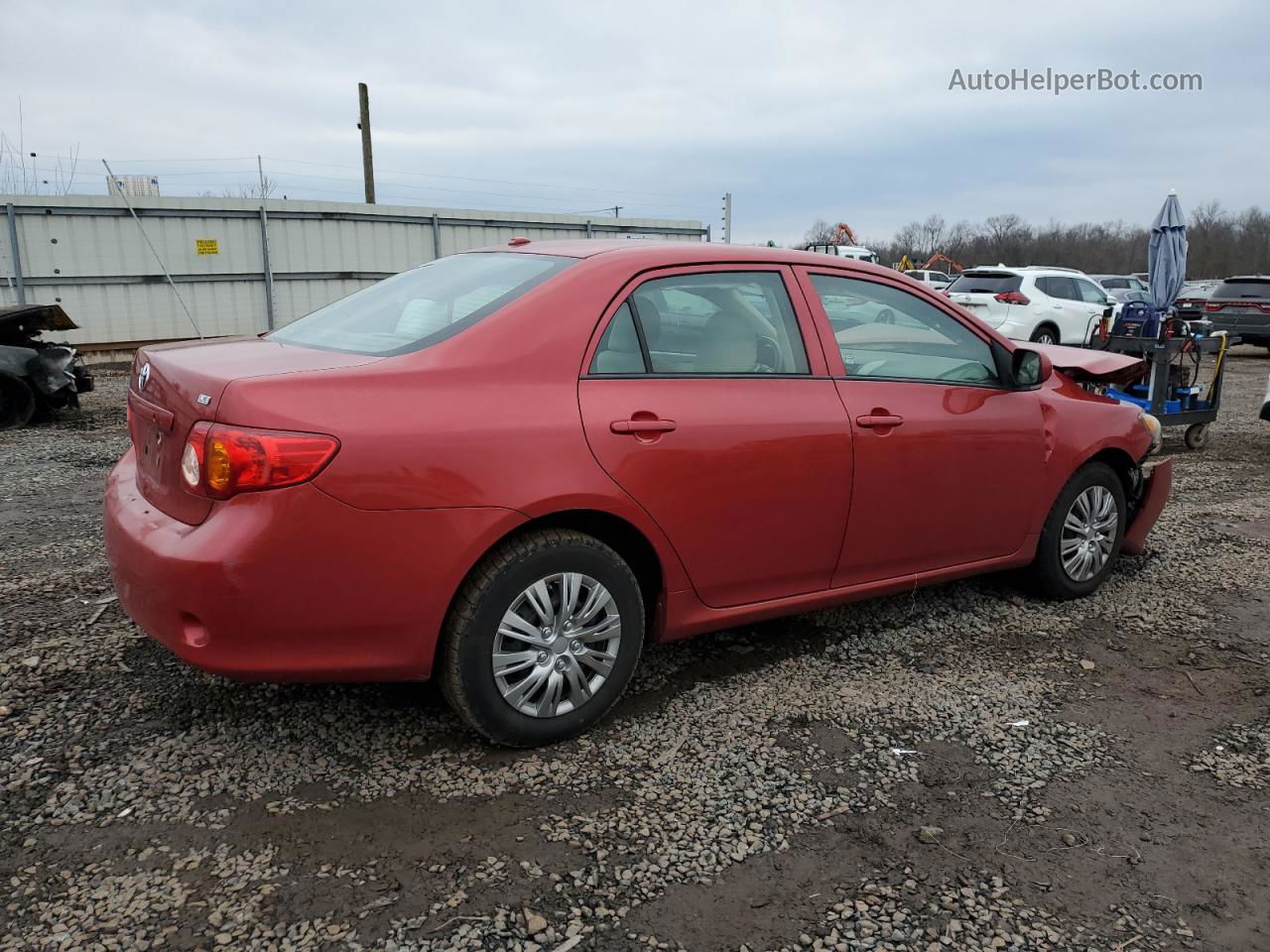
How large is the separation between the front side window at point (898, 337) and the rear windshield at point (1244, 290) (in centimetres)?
1805

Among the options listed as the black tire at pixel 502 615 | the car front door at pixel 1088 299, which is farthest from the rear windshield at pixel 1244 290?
the black tire at pixel 502 615

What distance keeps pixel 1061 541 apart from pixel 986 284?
1405 centimetres

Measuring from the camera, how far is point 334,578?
104 inches

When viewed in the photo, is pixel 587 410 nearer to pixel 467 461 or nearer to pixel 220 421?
pixel 467 461

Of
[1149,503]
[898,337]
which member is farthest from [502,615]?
[1149,503]

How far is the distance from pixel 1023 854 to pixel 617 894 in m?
1.12

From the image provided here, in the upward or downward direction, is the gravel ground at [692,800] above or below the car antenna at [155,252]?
below

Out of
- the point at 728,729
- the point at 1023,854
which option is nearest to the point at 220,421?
the point at 728,729

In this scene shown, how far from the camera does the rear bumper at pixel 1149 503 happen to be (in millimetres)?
4887

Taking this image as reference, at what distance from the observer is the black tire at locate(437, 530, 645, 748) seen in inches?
112

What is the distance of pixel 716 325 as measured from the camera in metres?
3.41

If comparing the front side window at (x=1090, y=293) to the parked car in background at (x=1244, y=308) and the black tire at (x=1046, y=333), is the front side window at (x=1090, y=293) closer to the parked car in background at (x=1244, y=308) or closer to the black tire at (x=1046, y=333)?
the black tire at (x=1046, y=333)

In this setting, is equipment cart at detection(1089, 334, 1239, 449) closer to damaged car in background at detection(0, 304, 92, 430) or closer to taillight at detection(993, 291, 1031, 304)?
taillight at detection(993, 291, 1031, 304)

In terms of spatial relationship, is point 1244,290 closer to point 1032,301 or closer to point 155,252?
point 1032,301
